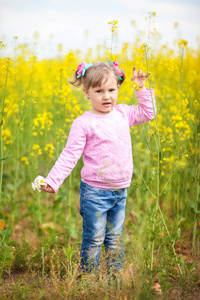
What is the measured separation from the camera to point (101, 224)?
233cm

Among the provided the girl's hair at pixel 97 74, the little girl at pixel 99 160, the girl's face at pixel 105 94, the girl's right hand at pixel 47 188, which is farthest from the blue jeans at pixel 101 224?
the girl's hair at pixel 97 74

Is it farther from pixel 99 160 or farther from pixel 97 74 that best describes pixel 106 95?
pixel 99 160

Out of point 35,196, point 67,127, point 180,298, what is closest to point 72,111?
point 67,127

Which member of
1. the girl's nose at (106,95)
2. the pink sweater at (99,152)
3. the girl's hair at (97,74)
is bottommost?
the pink sweater at (99,152)

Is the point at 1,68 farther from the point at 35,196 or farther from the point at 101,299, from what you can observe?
the point at 101,299

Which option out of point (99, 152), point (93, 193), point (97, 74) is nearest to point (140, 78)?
point (97, 74)

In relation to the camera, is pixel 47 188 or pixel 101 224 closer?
pixel 47 188

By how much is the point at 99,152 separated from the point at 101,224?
475 millimetres

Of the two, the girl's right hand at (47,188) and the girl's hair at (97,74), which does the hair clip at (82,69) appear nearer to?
the girl's hair at (97,74)

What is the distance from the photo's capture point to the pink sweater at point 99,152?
2262mm

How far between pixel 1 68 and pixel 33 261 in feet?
5.00

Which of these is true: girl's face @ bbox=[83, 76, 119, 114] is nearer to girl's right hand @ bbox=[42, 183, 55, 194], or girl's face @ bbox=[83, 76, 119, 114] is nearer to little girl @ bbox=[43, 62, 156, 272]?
little girl @ bbox=[43, 62, 156, 272]

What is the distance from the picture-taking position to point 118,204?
241cm

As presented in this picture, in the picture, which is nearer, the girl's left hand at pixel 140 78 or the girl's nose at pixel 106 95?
the girl's nose at pixel 106 95
